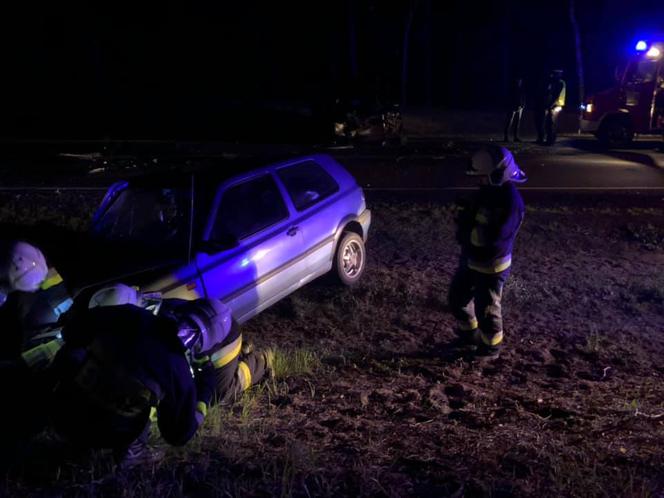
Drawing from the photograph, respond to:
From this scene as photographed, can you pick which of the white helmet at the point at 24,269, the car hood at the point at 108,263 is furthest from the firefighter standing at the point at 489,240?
the white helmet at the point at 24,269

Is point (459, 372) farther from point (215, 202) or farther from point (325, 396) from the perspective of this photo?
point (215, 202)

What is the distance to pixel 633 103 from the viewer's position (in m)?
17.0

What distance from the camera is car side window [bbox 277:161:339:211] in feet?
20.5

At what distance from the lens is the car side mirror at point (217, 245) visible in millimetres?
5082

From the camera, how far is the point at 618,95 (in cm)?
1716

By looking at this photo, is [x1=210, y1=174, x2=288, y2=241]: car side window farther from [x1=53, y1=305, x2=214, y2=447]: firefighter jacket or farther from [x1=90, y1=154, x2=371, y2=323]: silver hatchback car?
[x1=53, y1=305, x2=214, y2=447]: firefighter jacket

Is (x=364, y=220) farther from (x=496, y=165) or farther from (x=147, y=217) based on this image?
(x=147, y=217)

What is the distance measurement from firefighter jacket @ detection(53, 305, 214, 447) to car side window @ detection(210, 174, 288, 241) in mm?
2323

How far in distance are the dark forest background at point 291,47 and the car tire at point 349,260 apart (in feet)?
69.7

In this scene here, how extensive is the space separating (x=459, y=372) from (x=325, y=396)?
119 centimetres

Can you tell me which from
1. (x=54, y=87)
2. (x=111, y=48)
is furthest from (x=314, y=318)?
(x=111, y=48)

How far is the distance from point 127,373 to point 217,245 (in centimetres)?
243

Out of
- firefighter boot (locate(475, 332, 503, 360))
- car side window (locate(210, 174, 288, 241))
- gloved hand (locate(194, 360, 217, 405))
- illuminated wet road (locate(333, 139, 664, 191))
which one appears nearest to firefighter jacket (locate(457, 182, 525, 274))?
firefighter boot (locate(475, 332, 503, 360))

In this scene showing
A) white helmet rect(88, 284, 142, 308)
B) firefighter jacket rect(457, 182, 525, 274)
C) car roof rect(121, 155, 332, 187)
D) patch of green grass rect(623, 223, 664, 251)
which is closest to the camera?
white helmet rect(88, 284, 142, 308)
